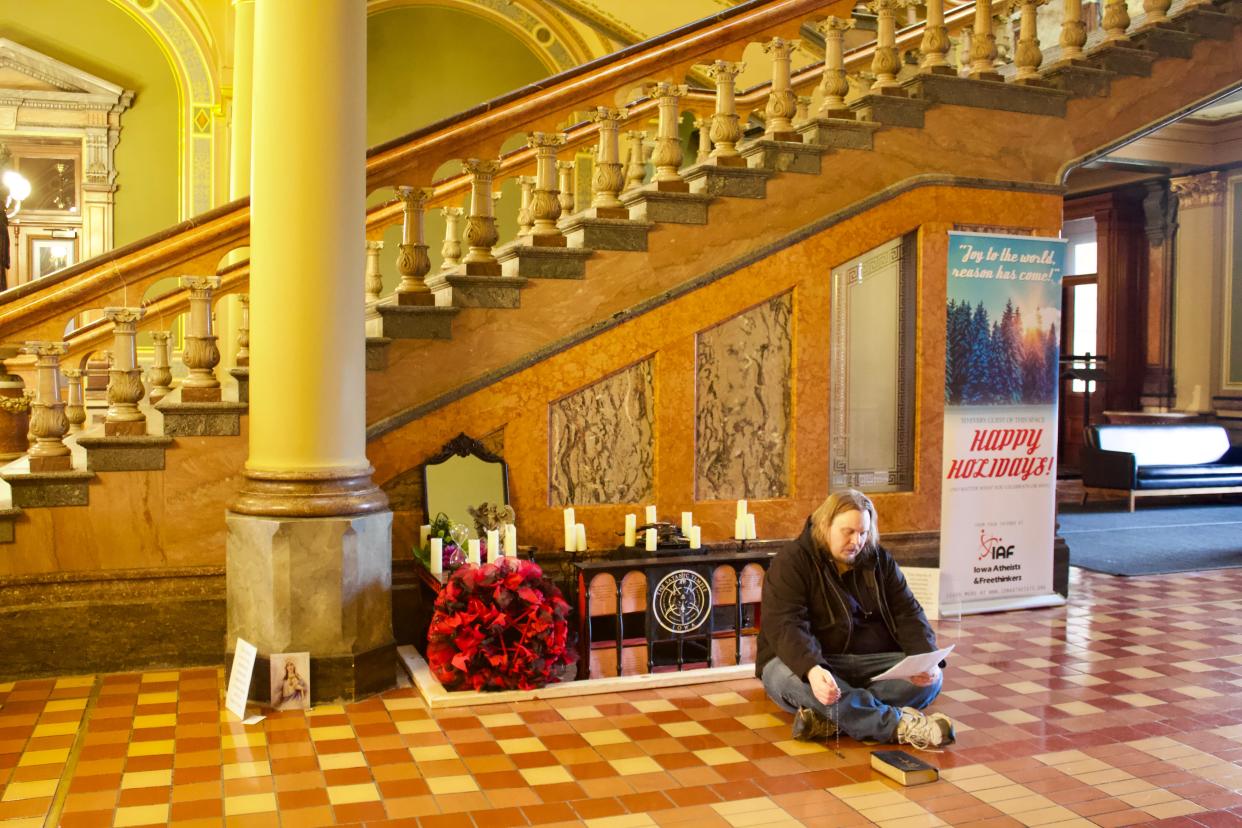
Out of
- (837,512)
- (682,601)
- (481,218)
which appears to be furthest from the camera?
(481,218)

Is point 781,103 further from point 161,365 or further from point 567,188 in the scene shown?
point 161,365

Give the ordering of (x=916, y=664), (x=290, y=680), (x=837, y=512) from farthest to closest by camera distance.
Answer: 1. (x=290, y=680)
2. (x=837, y=512)
3. (x=916, y=664)

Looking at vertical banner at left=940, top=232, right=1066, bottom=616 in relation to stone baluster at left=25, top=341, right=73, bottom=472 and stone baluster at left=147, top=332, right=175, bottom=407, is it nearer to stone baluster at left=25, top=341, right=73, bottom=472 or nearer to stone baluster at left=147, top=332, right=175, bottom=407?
stone baluster at left=147, top=332, right=175, bottom=407

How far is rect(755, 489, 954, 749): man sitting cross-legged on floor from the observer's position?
14.3ft

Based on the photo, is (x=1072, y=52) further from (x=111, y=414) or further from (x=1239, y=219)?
(x=1239, y=219)

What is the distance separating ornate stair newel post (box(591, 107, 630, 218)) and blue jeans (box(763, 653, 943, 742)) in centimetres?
250

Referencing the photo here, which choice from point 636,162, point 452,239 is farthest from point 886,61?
point 452,239

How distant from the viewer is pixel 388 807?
3.74 metres

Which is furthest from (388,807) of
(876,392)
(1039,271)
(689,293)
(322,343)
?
(1039,271)

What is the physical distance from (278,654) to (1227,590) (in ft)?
18.9

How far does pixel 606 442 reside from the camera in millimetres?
6020

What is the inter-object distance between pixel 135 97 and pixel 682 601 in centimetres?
905

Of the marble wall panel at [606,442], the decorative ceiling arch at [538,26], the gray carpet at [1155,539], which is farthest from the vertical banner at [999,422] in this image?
the decorative ceiling arch at [538,26]

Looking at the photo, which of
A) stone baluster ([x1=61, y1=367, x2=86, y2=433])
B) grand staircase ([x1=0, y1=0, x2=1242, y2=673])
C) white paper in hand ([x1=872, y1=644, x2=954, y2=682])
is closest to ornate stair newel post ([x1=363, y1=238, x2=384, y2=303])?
grand staircase ([x1=0, y1=0, x2=1242, y2=673])
